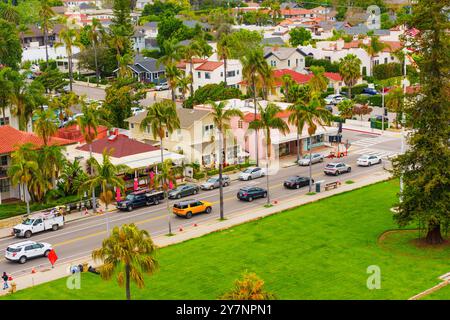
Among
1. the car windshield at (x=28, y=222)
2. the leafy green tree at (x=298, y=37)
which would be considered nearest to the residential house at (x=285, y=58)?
the leafy green tree at (x=298, y=37)

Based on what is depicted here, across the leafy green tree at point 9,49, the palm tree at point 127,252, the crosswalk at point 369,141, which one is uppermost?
the leafy green tree at point 9,49

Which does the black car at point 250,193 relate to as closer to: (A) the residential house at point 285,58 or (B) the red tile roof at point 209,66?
(B) the red tile roof at point 209,66

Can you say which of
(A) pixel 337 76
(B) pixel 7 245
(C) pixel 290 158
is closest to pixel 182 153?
(C) pixel 290 158

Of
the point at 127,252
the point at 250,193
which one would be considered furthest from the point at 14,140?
the point at 127,252

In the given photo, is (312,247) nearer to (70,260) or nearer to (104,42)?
(70,260)

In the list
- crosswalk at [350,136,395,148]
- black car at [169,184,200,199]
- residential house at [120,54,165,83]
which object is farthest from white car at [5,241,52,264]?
residential house at [120,54,165,83]

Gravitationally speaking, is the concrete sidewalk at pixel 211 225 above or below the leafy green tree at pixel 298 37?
below
